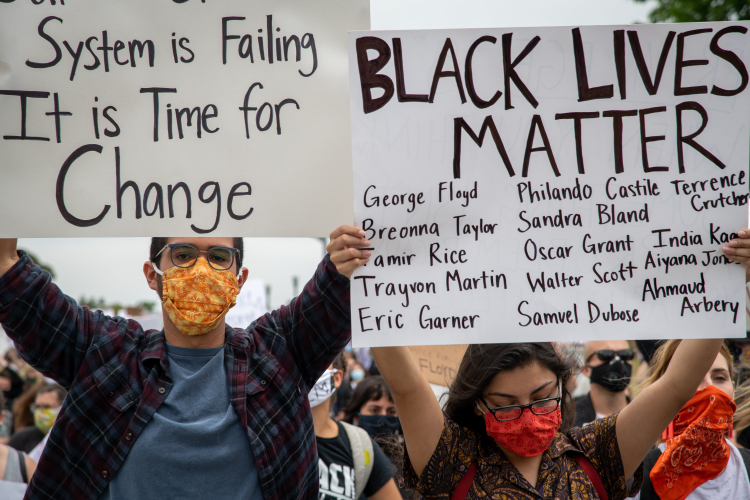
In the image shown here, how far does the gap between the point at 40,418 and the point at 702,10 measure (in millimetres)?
16524

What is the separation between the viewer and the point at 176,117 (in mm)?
2420

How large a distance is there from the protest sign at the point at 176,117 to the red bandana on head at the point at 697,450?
178 cm

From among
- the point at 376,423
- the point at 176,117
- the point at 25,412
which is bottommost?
the point at 25,412

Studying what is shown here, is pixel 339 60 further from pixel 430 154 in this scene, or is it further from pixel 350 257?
pixel 350 257

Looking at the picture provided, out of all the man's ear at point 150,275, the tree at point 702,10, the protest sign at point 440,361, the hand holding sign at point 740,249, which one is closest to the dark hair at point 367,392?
the protest sign at point 440,361

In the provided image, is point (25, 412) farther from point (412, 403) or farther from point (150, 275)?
point (412, 403)

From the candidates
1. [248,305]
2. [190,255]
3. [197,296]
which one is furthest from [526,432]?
[248,305]

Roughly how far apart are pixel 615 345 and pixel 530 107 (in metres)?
2.98

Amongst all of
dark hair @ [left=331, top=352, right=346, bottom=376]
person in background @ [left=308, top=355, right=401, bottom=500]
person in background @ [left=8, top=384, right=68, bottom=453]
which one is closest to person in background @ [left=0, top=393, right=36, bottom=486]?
person in background @ [left=8, top=384, right=68, bottom=453]

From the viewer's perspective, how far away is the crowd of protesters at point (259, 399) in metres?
2.12

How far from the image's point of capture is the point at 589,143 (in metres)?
2.35

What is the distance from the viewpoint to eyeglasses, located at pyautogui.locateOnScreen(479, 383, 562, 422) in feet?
7.88

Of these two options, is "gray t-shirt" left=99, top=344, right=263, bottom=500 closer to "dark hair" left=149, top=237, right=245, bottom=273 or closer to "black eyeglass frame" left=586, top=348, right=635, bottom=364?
"dark hair" left=149, top=237, right=245, bottom=273

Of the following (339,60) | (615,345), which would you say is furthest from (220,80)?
(615,345)
